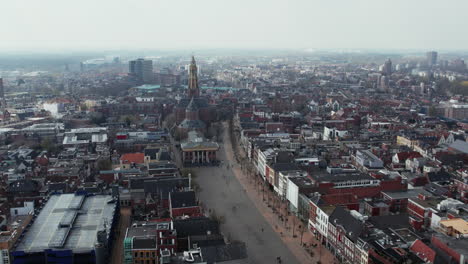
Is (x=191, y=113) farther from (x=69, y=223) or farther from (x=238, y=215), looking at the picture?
(x=69, y=223)

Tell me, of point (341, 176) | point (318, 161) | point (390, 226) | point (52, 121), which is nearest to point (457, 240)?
point (390, 226)

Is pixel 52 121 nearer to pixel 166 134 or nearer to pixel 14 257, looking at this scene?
pixel 166 134

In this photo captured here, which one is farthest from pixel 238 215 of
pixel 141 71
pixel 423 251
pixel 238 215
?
pixel 141 71

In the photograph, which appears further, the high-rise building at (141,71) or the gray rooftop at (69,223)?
the high-rise building at (141,71)

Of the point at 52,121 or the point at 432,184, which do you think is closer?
the point at 432,184

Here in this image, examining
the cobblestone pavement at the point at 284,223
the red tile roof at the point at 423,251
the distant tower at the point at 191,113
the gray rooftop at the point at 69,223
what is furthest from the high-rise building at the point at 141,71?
the red tile roof at the point at 423,251

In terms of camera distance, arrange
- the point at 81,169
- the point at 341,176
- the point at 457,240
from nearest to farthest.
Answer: the point at 457,240, the point at 341,176, the point at 81,169

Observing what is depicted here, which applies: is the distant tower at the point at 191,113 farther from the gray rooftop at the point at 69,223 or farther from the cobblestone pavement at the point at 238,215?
the gray rooftop at the point at 69,223

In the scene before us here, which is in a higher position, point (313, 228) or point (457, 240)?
point (457, 240)
